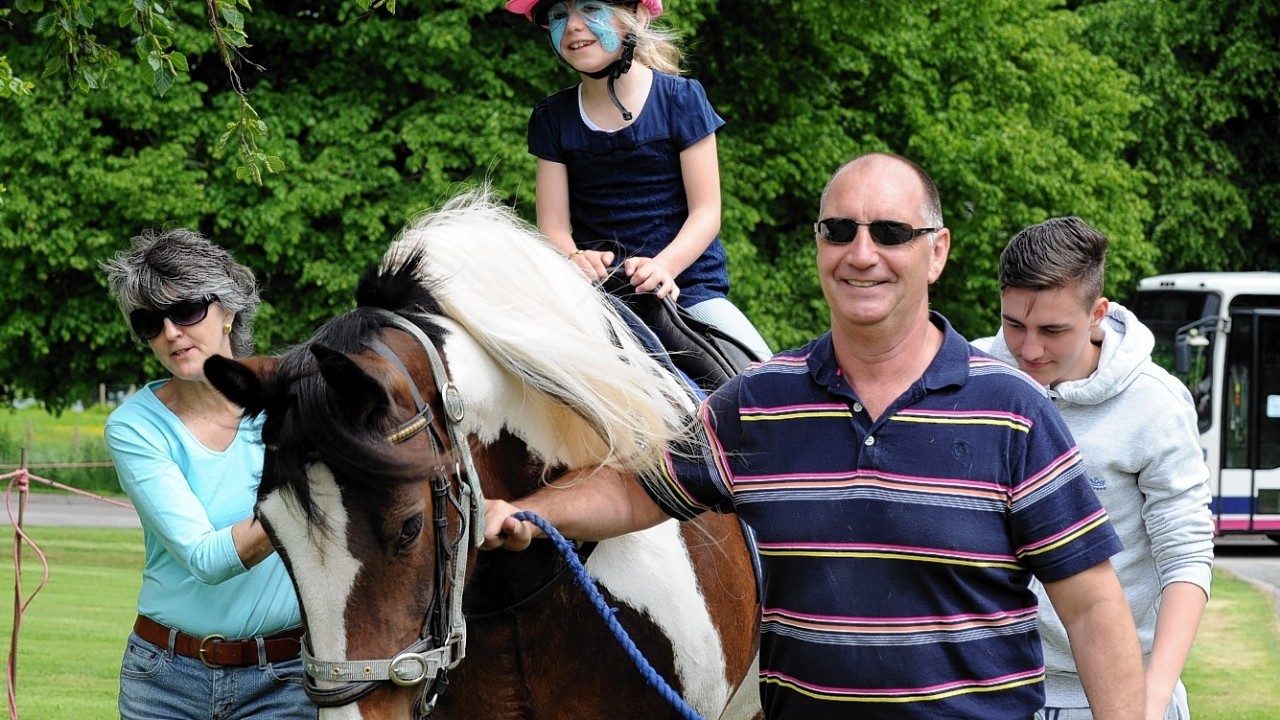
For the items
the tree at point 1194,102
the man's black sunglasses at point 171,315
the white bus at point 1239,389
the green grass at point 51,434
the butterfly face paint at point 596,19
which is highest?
the butterfly face paint at point 596,19

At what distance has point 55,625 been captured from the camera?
11.9 meters

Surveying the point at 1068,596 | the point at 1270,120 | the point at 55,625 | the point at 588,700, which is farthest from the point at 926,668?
the point at 1270,120

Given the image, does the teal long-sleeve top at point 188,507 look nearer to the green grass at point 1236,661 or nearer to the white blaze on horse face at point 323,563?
the white blaze on horse face at point 323,563

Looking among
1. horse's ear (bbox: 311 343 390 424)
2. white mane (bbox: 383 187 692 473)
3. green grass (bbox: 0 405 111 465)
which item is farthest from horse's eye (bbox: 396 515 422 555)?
green grass (bbox: 0 405 111 465)

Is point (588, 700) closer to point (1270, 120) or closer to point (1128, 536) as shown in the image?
point (1128, 536)

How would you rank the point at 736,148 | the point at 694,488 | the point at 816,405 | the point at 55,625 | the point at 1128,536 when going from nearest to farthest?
the point at 816,405, the point at 694,488, the point at 1128,536, the point at 55,625, the point at 736,148

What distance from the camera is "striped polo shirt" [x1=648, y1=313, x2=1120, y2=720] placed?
8.24ft

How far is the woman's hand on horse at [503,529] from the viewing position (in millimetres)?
2867

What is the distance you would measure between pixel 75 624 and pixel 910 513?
1105cm

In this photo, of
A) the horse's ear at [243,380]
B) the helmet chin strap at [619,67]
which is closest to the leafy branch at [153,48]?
the helmet chin strap at [619,67]

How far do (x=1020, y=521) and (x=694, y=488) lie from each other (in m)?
0.72

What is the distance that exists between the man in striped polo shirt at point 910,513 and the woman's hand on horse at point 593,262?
0.95 meters

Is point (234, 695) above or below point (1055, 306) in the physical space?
below

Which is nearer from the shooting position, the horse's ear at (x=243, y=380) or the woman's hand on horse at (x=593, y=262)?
the horse's ear at (x=243, y=380)
